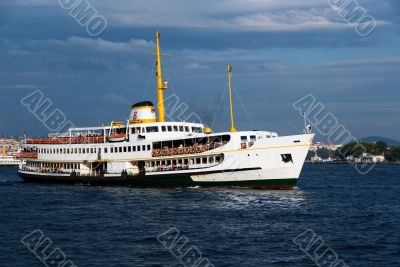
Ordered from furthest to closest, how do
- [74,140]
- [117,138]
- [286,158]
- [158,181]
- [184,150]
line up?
1. [74,140]
2. [117,138]
3. [158,181]
4. [184,150]
5. [286,158]

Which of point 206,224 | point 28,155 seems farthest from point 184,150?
point 28,155

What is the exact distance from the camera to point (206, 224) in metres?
35.9

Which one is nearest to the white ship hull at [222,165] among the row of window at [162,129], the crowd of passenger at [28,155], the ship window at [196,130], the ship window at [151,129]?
the row of window at [162,129]

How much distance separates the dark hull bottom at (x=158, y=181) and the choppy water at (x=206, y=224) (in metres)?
1.22

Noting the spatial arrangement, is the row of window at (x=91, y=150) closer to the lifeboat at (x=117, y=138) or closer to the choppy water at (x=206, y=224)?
the lifeboat at (x=117, y=138)

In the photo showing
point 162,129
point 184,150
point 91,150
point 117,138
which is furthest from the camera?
point 91,150

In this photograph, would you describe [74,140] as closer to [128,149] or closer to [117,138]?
[117,138]

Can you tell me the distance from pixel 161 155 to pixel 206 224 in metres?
21.2

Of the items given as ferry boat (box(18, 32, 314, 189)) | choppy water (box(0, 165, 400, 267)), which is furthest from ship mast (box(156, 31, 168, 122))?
choppy water (box(0, 165, 400, 267))

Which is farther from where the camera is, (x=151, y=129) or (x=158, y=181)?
(x=151, y=129)

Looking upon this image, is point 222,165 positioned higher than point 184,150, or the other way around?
point 184,150

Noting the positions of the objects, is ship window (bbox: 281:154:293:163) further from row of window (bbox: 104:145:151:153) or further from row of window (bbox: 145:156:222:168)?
row of window (bbox: 104:145:151:153)

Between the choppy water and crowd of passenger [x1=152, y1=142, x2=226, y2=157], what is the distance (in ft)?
11.9

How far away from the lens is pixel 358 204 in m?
47.4
